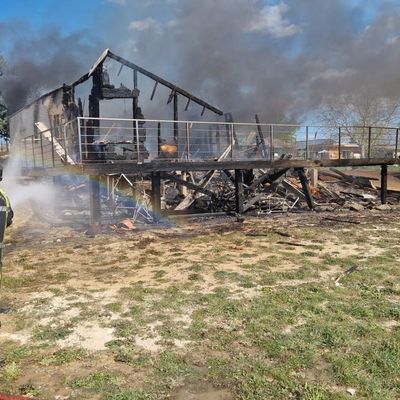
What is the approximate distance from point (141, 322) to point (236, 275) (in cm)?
210

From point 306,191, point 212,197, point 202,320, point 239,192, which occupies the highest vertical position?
point 239,192

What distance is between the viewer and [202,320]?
4750 millimetres

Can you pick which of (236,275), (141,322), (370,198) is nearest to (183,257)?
(236,275)

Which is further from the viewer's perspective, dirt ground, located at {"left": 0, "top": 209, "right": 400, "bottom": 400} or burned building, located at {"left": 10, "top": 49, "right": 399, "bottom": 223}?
burned building, located at {"left": 10, "top": 49, "right": 399, "bottom": 223}

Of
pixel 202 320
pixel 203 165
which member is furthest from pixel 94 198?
pixel 202 320

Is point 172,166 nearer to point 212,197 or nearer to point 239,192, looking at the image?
point 239,192

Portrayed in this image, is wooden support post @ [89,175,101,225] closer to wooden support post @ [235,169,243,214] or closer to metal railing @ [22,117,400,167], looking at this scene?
metal railing @ [22,117,400,167]

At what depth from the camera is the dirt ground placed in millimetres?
3467

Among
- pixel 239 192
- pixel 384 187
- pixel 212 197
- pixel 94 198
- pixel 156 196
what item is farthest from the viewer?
pixel 384 187

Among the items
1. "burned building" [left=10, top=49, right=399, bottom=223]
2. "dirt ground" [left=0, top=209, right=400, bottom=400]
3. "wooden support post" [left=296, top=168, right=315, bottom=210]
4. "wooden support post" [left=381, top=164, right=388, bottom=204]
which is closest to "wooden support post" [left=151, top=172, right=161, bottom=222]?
"burned building" [left=10, top=49, right=399, bottom=223]

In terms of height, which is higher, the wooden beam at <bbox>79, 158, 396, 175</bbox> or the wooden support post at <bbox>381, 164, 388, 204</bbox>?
the wooden beam at <bbox>79, 158, 396, 175</bbox>

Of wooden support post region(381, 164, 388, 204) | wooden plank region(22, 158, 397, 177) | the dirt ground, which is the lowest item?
the dirt ground

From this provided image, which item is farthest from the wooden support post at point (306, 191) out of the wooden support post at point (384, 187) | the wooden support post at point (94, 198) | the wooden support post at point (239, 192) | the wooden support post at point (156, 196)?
the wooden support post at point (94, 198)

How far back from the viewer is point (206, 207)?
43.9ft
